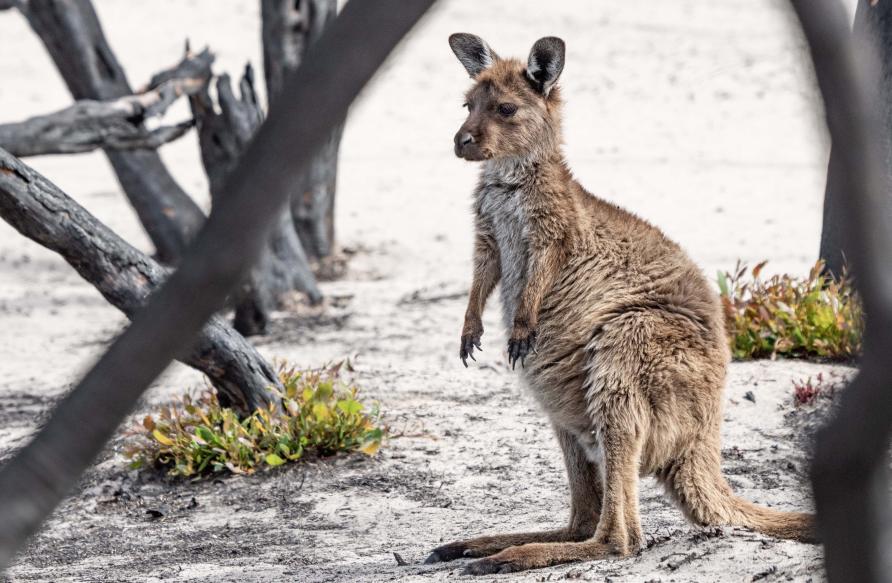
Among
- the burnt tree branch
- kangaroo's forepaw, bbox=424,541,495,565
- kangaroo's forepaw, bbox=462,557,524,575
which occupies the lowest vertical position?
kangaroo's forepaw, bbox=462,557,524,575

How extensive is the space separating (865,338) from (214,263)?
74 cm

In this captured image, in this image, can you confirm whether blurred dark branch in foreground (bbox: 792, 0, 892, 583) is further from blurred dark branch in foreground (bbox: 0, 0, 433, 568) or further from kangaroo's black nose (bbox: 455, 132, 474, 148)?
kangaroo's black nose (bbox: 455, 132, 474, 148)

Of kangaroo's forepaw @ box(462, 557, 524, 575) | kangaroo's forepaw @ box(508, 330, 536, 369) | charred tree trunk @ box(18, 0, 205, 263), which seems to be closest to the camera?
kangaroo's forepaw @ box(462, 557, 524, 575)

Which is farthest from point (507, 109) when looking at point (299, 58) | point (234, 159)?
point (299, 58)

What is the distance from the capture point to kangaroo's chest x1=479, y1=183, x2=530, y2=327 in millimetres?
4492

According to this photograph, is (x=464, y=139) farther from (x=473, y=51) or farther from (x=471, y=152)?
(x=473, y=51)

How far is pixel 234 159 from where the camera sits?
8.72 meters

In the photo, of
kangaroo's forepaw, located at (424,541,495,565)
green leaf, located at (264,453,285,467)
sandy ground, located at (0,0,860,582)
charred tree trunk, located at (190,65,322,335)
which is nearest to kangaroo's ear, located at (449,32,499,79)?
sandy ground, located at (0,0,860,582)

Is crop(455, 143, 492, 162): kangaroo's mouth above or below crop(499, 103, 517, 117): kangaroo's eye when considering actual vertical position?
below

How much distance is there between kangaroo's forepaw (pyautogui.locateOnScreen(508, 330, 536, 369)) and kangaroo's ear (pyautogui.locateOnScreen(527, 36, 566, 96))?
108cm

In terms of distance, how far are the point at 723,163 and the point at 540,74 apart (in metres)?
9.79

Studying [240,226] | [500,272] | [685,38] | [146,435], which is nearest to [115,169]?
[146,435]

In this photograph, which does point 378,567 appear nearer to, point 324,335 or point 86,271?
point 86,271

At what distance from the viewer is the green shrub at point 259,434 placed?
18.7ft
